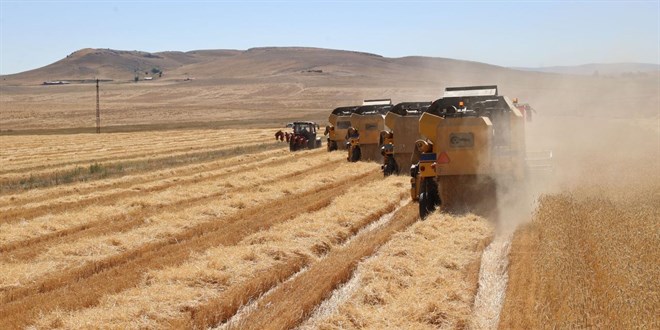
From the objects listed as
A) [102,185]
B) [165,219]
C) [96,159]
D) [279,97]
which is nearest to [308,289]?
[165,219]

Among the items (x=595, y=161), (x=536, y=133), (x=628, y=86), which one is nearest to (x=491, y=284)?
(x=595, y=161)

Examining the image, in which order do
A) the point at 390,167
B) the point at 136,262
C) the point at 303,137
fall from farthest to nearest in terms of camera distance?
the point at 303,137 → the point at 390,167 → the point at 136,262

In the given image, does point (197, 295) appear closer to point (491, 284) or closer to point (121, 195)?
point (491, 284)

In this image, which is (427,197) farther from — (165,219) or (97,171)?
(97,171)

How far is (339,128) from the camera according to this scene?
36.4 m

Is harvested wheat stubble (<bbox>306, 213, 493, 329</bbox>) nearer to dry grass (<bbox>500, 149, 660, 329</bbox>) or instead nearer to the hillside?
dry grass (<bbox>500, 149, 660, 329</bbox>)

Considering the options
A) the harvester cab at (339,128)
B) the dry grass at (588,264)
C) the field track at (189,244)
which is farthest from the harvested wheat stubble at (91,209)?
the harvester cab at (339,128)

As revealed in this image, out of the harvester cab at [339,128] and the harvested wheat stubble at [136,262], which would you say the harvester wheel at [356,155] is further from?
the harvested wheat stubble at [136,262]

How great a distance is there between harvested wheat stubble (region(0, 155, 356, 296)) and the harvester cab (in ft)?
29.1

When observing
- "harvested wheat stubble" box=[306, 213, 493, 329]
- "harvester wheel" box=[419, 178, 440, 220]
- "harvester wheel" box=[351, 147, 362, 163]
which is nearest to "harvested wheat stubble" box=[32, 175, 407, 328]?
"harvester wheel" box=[419, 178, 440, 220]

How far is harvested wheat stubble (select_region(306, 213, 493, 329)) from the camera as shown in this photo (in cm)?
881

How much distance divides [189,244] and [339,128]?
22714mm

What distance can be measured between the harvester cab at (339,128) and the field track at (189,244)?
861cm

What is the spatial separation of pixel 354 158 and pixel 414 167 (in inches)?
527
